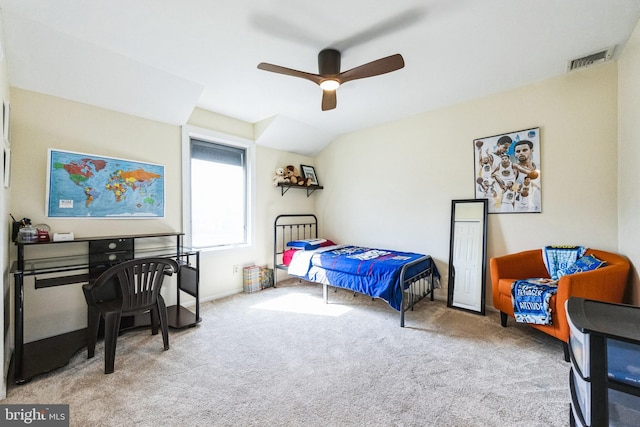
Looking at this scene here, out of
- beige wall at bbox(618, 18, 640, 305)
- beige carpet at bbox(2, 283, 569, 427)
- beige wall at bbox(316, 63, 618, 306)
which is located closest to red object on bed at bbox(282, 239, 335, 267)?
beige wall at bbox(316, 63, 618, 306)

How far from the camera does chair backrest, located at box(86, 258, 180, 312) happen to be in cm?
205

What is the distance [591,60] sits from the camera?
95.7 inches

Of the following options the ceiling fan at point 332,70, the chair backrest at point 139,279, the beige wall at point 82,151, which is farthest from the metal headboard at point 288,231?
the ceiling fan at point 332,70

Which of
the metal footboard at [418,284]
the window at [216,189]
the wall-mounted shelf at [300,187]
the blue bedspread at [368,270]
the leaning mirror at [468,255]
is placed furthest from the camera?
the wall-mounted shelf at [300,187]

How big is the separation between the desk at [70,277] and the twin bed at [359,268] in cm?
143

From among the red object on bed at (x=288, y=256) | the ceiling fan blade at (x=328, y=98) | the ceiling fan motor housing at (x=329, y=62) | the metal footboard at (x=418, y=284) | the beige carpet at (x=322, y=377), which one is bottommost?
the beige carpet at (x=322, y=377)

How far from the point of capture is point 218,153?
3.84 m

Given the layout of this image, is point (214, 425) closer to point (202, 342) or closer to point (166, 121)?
point (202, 342)

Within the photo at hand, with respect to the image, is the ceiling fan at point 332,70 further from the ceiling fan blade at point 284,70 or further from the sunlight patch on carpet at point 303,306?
the sunlight patch on carpet at point 303,306

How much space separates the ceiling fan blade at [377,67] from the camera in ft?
6.36

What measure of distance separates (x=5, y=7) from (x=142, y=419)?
2.83m

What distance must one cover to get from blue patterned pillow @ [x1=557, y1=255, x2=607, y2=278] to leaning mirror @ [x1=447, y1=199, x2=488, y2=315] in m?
0.75

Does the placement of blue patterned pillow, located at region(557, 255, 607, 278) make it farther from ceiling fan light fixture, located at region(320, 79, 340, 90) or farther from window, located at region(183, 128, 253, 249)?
window, located at region(183, 128, 253, 249)

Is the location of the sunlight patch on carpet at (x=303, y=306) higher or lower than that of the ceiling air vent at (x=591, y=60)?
lower
